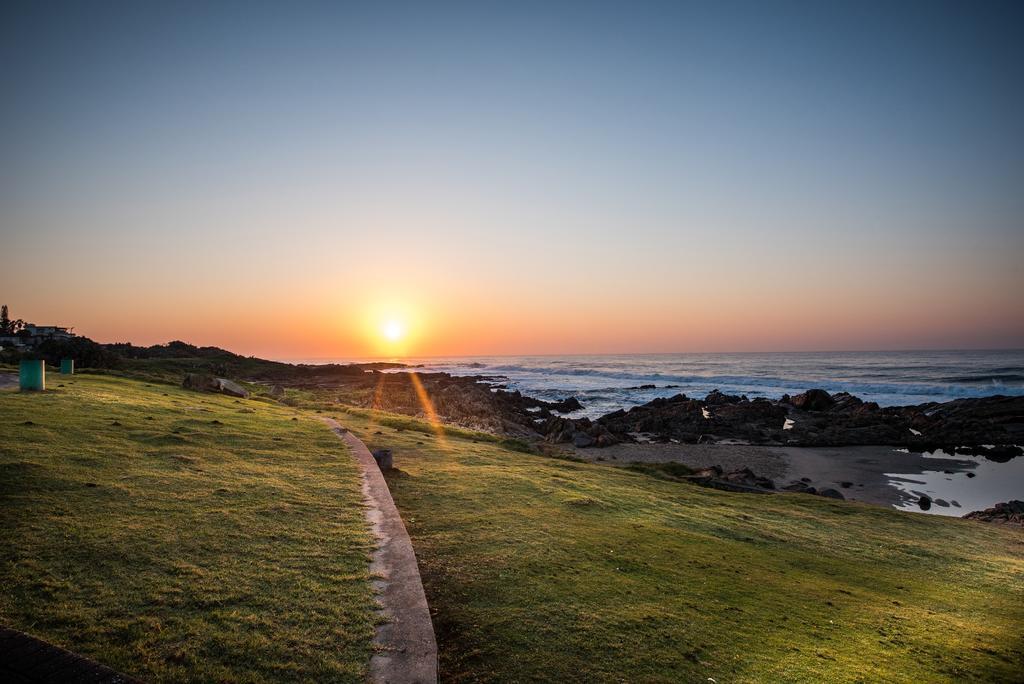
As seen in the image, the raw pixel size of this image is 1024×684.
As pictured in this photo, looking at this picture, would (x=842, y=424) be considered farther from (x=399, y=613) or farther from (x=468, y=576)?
(x=399, y=613)

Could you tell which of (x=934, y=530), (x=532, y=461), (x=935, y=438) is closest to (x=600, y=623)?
(x=532, y=461)

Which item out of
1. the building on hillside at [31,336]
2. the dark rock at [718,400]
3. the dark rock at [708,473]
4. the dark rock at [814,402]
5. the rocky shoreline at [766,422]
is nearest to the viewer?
the dark rock at [708,473]

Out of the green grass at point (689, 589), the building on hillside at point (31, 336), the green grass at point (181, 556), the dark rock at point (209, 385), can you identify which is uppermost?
the building on hillside at point (31, 336)

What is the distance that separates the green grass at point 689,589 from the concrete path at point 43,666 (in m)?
3.27

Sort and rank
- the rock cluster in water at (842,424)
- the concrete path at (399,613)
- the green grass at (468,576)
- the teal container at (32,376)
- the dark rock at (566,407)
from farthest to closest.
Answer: the dark rock at (566,407) → the rock cluster in water at (842,424) → the teal container at (32,376) → the green grass at (468,576) → the concrete path at (399,613)

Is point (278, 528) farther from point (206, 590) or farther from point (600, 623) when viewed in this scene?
point (600, 623)

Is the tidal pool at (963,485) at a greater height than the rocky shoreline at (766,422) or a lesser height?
lesser

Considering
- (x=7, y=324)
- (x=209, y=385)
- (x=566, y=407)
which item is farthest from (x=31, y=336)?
(x=566, y=407)

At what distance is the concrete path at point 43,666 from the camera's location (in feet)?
8.73

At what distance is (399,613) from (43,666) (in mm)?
3686

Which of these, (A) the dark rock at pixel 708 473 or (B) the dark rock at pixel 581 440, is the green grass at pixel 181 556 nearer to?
(A) the dark rock at pixel 708 473

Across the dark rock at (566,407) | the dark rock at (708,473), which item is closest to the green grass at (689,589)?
the dark rock at (708,473)

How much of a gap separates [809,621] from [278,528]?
826 centimetres

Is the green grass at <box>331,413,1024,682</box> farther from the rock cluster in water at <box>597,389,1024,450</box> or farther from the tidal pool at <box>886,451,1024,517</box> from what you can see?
the rock cluster in water at <box>597,389,1024,450</box>
